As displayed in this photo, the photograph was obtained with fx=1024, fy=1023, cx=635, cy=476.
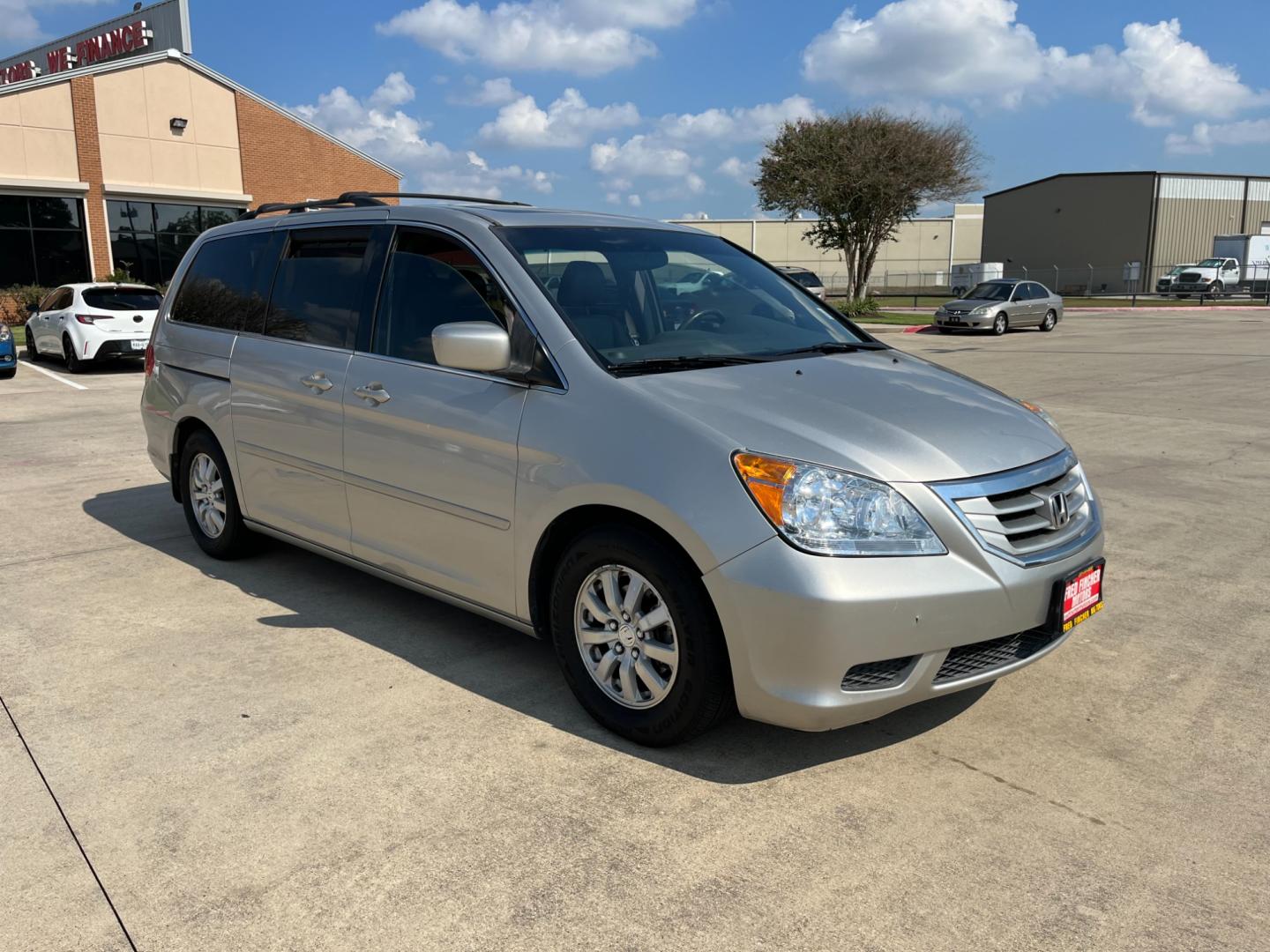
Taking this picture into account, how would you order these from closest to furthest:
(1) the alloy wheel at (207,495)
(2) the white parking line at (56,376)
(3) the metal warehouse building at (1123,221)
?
(1) the alloy wheel at (207,495) < (2) the white parking line at (56,376) < (3) the metal warehouse building at (1123,221)

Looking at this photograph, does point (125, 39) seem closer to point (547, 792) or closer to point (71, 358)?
point (71, 358)

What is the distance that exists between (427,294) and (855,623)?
2.35 m

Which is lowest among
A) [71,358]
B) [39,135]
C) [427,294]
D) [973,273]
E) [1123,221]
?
[71,358]

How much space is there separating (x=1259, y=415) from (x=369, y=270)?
1035 cm

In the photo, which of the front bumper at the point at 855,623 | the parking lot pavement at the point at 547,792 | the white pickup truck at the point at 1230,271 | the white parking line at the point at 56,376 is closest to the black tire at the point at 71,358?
the white parking line at the point at 56,376

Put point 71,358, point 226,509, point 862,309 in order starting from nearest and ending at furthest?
point 226,509 → point 71,358 → point 862,309

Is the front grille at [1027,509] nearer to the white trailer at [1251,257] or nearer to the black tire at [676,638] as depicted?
the black tire at [676,638]

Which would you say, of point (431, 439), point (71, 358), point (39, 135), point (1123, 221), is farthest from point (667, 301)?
point (1123, 221)

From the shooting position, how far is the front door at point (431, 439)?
387cm

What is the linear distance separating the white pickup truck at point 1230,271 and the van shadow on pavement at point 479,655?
49.9 meters

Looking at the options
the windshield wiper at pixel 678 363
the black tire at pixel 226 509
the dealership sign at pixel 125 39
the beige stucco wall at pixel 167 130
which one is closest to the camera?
the windshield wiper at pixel 678 363

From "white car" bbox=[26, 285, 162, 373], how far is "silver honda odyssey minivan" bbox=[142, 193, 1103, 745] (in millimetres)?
13268

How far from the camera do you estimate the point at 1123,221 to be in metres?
58.1

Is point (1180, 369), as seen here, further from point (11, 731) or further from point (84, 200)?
point (84, 200)
